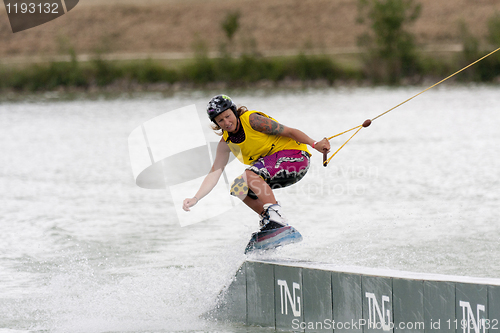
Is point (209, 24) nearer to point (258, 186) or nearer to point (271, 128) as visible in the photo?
point (271, 128)

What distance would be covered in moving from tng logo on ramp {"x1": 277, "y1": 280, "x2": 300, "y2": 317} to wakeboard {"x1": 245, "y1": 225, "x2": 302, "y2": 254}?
39cm

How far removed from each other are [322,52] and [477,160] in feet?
113

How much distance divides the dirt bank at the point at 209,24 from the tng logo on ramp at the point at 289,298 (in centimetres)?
7315

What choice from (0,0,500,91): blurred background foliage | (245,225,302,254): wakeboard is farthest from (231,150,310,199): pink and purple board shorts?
(0,0,500,91): blurred background foliage

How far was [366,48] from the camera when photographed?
49.4 metres

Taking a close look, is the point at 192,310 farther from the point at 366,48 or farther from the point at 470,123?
the point at 366,48

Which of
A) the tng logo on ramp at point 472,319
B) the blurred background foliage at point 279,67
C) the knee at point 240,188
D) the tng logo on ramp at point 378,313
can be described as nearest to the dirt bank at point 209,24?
the blurred background foliage at point 279,67

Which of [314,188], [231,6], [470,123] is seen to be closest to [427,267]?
[314,188]

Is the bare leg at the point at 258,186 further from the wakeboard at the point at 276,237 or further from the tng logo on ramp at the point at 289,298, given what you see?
the tng logo on ramp at the point at 289,298

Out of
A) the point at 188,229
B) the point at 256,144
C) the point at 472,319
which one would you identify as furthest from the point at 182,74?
the point at 472,319

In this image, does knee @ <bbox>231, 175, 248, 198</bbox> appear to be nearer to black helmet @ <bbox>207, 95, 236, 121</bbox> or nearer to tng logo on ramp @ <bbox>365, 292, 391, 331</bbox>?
black helmet @ <bbox>207, 95, 236, 121</bbox>

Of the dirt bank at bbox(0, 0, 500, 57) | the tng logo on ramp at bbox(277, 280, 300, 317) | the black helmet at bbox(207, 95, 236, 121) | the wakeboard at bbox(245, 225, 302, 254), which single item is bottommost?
the tng logo on ramp at bbox(277, 280, 300, 317)

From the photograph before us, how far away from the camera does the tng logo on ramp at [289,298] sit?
5.74 m

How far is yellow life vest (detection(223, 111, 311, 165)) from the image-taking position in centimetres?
613
